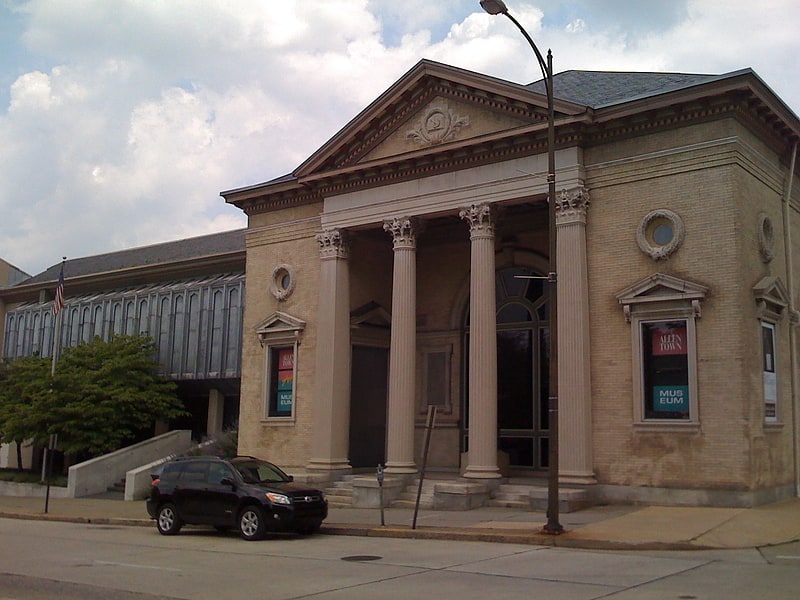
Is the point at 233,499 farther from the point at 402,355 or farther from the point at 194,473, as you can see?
the point at 402,355

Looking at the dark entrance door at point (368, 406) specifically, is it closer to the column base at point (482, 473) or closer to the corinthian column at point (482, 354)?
the corinthian column at point (482, 354)

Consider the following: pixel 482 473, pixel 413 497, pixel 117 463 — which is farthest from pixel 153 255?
pixel 482 473

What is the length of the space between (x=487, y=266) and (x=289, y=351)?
27.4 ft

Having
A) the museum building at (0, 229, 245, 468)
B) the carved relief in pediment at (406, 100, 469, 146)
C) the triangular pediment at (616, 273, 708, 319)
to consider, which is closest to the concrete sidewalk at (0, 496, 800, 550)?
the triangular pediment at (616, 273, 708, 319)

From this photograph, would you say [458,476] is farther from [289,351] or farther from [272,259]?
[272,259]

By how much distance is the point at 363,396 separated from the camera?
29344 millimetres

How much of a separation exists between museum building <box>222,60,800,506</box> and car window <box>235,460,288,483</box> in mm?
5649

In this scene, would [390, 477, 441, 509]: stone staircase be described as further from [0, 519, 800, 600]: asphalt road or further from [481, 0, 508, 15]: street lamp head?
[481, 0, 508, 15]: street lamp head

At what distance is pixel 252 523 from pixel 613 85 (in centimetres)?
1563

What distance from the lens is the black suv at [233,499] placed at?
17891mm

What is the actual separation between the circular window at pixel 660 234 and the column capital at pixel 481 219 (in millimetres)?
4248

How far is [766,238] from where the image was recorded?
72.7 feet

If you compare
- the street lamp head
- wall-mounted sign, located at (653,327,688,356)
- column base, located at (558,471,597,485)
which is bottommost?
column base, located at (558,471,597,485)

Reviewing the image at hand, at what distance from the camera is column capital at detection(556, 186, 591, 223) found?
22484 millimetres
